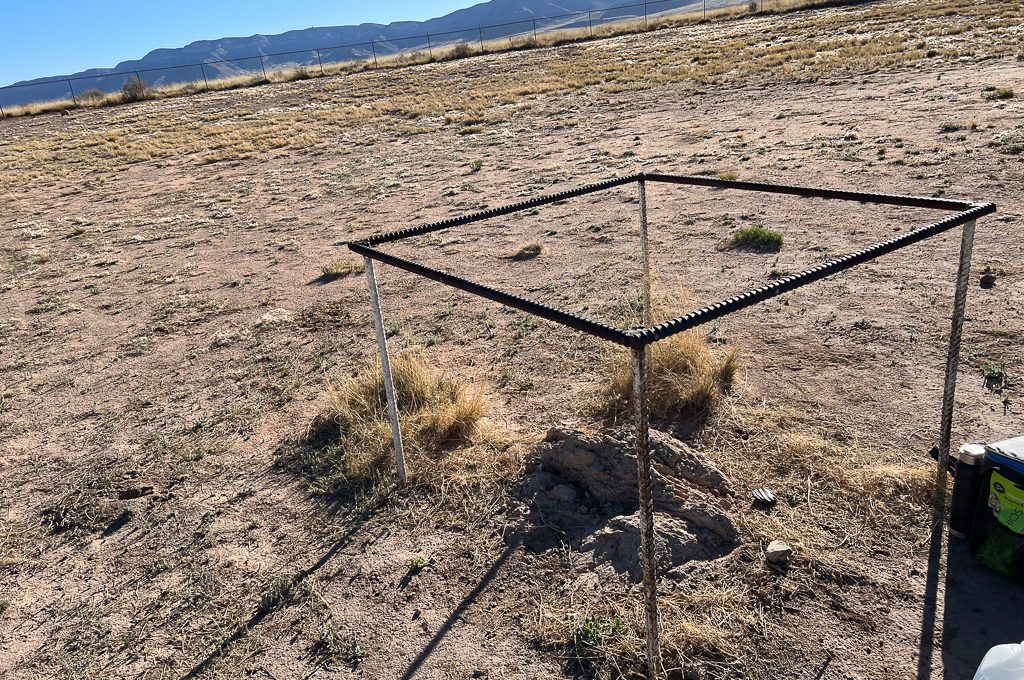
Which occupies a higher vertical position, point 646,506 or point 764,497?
point 646,506

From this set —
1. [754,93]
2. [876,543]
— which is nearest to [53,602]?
[876,543]

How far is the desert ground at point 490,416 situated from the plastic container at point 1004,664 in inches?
19.7

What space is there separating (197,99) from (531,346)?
3415 cm

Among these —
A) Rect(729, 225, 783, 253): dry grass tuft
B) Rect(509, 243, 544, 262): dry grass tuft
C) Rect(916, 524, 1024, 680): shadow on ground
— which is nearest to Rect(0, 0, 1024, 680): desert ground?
Rect(916, 524, 1024, 680): shadow on ground

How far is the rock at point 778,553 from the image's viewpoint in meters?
3.14

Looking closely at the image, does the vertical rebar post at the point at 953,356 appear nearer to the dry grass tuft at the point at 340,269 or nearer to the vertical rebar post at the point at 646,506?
the vertical rebar post at the point at 646,506

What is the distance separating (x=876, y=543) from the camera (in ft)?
10.5

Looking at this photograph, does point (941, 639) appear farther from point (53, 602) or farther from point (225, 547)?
point (53, 602)

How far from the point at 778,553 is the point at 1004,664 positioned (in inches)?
42.2

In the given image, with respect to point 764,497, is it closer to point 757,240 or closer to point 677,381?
point 677,381

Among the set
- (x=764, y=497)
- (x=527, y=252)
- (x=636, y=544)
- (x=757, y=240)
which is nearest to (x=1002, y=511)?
(x=764, y=497)

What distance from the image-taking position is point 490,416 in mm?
4742

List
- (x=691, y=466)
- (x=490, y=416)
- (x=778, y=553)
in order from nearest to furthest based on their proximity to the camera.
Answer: (x=778, y=553) → (x=691, y=466) → (x=490, y=416)

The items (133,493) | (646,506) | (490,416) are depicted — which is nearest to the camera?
(646,506)
